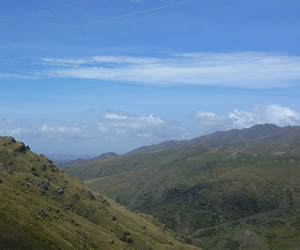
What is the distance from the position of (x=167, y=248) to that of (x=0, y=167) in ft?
378

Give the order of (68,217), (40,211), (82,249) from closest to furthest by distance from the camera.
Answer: (82,249) < (40,211) < (68,217)

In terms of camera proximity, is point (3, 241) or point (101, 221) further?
point (101, 221)

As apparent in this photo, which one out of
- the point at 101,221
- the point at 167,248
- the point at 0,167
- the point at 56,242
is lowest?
the point at 167,248

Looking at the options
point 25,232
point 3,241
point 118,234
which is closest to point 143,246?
point 118,234

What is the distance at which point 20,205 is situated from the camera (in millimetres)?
118188

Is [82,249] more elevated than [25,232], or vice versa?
[25,232]

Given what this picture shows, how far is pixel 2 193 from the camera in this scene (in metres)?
120

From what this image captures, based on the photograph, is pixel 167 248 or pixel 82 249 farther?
pixel 167 248

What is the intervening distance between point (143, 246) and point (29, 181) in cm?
8502

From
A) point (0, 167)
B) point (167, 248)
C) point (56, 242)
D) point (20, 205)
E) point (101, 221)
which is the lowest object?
point (167, 248)

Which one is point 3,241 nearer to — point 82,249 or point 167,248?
point 82,249

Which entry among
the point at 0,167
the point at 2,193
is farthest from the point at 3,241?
the point at 0,167

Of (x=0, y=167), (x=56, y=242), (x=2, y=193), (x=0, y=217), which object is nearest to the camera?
(x=0, y=217)

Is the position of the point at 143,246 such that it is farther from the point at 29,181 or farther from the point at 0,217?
the point at 0,217
